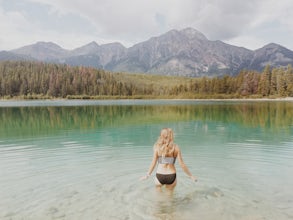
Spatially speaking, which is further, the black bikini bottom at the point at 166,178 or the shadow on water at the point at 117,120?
the shadow on water at the point at 117,120

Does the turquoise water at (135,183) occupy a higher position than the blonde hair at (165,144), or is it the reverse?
the blonde hair at (165,144)

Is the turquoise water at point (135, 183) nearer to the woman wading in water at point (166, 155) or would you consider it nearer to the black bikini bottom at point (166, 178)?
the black bikini bottom at point (166, 178)

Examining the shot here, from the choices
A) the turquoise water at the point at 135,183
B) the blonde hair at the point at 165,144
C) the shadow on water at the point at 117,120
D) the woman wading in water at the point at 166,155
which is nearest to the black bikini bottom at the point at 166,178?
the woman wading in water at the point at 166,155

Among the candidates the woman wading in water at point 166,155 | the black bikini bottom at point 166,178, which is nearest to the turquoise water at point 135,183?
the black bikini bottom at point 166,178

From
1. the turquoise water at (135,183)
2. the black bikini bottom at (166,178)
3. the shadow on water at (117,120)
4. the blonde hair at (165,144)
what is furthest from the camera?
the shadow on water at (117,120)

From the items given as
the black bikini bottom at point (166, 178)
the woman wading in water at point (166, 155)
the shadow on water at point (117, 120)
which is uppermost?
the woman wading in water at point (166, 155)

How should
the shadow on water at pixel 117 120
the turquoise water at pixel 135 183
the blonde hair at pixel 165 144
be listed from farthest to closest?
the shadow on water at pixel 117 120 → the blonde hair at pixel 165 144 → the turquoise water at pixel 135 183

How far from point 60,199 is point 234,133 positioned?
25.1 m

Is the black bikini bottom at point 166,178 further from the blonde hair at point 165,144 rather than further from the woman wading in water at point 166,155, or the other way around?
the blonde hair at point 165,144

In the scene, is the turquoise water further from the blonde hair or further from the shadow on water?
the shadow on water

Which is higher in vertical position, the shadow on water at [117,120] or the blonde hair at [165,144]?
the blonde hair at [165,144]

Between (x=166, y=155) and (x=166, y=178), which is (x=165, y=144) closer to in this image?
(x=166, y=155)

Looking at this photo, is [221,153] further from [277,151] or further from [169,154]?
[169,154]

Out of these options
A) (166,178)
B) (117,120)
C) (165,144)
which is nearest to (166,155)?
(165,144)
